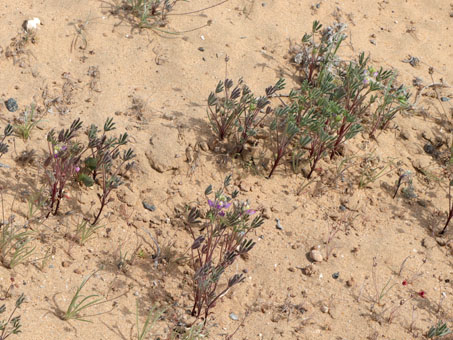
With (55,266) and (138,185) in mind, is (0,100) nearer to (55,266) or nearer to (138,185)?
(138,185)

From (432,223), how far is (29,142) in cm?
329

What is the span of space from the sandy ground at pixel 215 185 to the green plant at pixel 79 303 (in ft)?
0.14

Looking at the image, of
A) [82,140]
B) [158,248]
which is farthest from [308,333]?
[82,140]

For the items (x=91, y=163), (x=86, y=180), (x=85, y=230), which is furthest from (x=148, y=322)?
(x=91, y=163)

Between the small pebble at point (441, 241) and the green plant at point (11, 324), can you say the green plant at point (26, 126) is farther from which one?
the small pebble at point (441, 241)

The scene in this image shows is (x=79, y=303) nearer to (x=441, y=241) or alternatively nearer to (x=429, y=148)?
(x=441, y=241)

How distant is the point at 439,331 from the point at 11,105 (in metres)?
3.61

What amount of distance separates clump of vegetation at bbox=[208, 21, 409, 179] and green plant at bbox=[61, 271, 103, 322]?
180 cm

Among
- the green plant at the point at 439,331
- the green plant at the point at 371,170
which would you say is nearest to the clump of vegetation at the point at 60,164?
the green plant at the point at 371,170

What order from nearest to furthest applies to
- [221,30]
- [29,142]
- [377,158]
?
[29,142] → [377,158] → [221,30]

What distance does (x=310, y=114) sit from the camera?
4.73m

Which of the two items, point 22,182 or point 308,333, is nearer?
point 308,333

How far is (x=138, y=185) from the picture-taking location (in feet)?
15.0

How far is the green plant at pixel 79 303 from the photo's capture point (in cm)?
348
